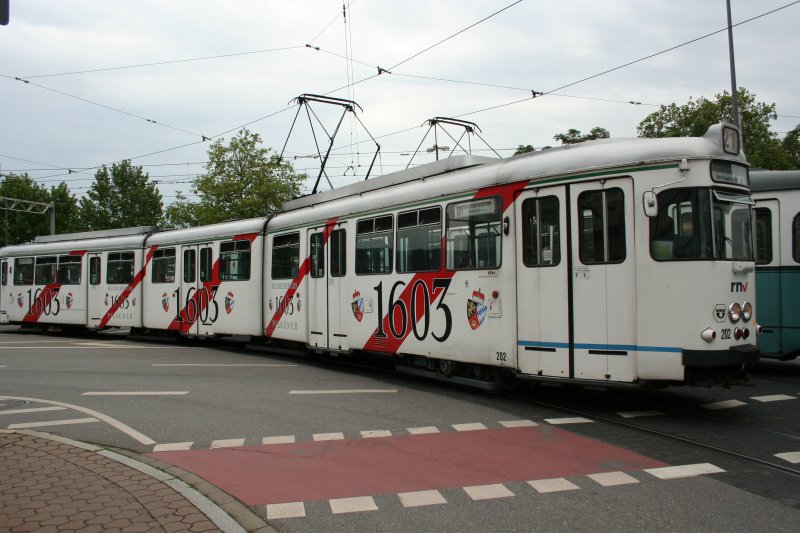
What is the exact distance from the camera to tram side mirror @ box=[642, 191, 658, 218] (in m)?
7.68

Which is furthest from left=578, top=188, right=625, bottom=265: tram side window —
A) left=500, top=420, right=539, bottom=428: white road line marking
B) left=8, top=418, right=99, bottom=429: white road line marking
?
left=8, top=418, right=99, bottom=429: white road line marking

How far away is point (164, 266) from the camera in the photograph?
19.2 m

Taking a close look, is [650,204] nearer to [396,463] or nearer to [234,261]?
[396,463]

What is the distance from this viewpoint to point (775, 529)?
4.62m

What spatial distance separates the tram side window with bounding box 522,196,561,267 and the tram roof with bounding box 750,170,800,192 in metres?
5.96

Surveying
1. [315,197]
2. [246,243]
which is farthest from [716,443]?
[246,243]

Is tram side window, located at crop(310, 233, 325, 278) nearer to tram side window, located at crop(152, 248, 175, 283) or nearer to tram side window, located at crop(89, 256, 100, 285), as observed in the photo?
tram side window, located at crop(152, 248, 175, 283)

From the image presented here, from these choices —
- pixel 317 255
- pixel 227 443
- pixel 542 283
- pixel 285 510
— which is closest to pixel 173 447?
pixel 227 443

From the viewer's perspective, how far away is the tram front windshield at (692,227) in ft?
25.2

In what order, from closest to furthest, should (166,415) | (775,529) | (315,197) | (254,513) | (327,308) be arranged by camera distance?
1. (775,529)
2. (254,513)
3. (166,415)
4. (327,308)
5. (315,197)

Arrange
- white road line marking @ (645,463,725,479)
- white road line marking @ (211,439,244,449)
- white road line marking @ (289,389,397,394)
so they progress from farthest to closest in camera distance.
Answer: white road line marking @ (289,389,397,394), white road line marking @ (211,439,244,449), white road line marking @ (645,463,725,479)

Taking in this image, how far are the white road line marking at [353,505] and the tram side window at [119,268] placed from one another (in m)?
17.1

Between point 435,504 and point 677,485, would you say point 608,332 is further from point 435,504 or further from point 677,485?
point 435,504

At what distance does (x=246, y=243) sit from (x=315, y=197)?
2.85 meters
